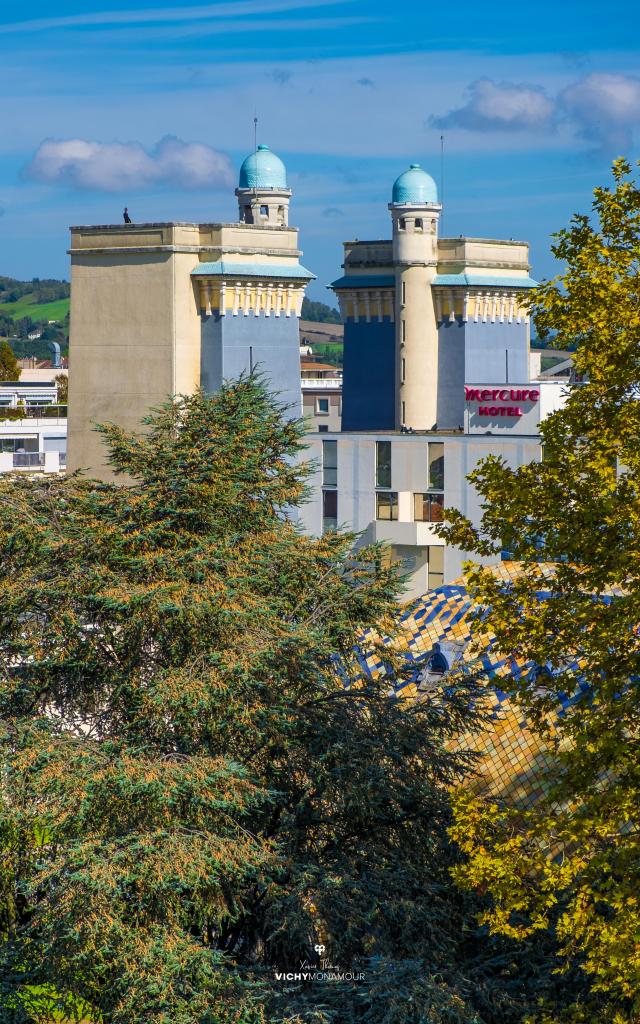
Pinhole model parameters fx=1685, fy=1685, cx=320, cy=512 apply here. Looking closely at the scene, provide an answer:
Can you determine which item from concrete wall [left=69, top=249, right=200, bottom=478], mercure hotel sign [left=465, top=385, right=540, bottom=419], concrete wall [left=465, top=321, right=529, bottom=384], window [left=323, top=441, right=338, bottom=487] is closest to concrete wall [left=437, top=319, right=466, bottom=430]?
concrete wall [left=465, top=321, right=529, bottom=384]

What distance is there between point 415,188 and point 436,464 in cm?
1974

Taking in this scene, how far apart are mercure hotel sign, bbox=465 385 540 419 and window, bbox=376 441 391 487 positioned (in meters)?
4.12

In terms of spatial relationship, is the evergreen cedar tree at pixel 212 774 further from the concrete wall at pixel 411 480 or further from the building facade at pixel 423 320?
the building facade at pixel 423 320

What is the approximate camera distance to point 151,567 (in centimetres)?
2212

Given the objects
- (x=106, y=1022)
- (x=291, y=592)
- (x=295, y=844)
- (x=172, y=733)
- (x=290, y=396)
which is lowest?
(x=106, y=1022)

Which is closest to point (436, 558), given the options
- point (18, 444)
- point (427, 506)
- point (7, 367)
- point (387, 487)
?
point (427, 506)

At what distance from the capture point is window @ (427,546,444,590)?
2232 inches

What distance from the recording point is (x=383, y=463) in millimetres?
57625

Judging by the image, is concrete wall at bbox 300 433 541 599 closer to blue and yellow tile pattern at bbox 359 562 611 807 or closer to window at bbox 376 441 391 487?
window at bbox 376 441 391 487

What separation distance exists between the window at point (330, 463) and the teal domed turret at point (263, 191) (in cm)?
1794

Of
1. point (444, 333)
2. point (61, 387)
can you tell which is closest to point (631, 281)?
point (444, 333)

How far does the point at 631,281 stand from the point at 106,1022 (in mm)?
10004

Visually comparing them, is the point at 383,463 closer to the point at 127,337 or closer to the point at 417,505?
the point at 417,505

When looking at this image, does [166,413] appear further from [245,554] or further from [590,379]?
[590,379]
